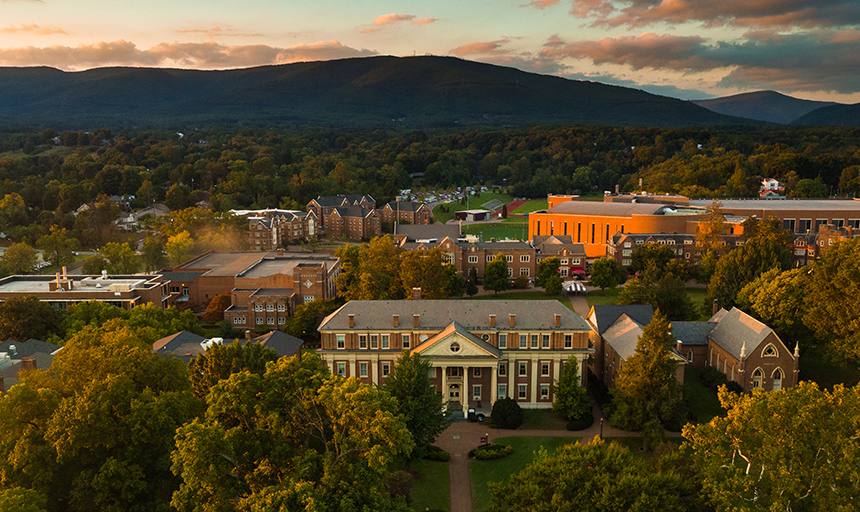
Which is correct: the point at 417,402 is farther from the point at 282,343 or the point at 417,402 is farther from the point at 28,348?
the point at 28,348

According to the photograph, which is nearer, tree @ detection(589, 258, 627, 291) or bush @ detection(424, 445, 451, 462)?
bush @ detection(424, 445, 451, 462)

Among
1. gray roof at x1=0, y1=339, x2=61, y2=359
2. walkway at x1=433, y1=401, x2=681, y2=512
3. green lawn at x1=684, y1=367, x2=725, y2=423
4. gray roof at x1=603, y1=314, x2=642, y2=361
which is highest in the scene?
gray roof at x1=603, y1=314, x2=642, y2=361

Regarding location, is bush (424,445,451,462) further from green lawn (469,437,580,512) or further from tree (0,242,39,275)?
tree (0,242,39,275)

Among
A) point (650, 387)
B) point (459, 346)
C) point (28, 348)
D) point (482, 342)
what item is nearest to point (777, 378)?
point (650, 387)

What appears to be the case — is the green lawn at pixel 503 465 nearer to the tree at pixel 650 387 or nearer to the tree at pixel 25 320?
the tree at pixel 650 387

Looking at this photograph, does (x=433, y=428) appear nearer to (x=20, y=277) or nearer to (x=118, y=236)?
(x=20, y=277)

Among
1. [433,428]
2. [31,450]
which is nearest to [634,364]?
[433,428]

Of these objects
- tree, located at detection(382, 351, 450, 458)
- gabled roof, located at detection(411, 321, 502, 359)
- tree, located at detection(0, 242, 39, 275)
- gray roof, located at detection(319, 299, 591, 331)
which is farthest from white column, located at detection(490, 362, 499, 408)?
tree, located at detection(0, 242, 39, 275)

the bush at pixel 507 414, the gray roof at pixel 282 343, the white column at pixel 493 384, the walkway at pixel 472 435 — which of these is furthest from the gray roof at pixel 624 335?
the gray roof at pixel 282 343
